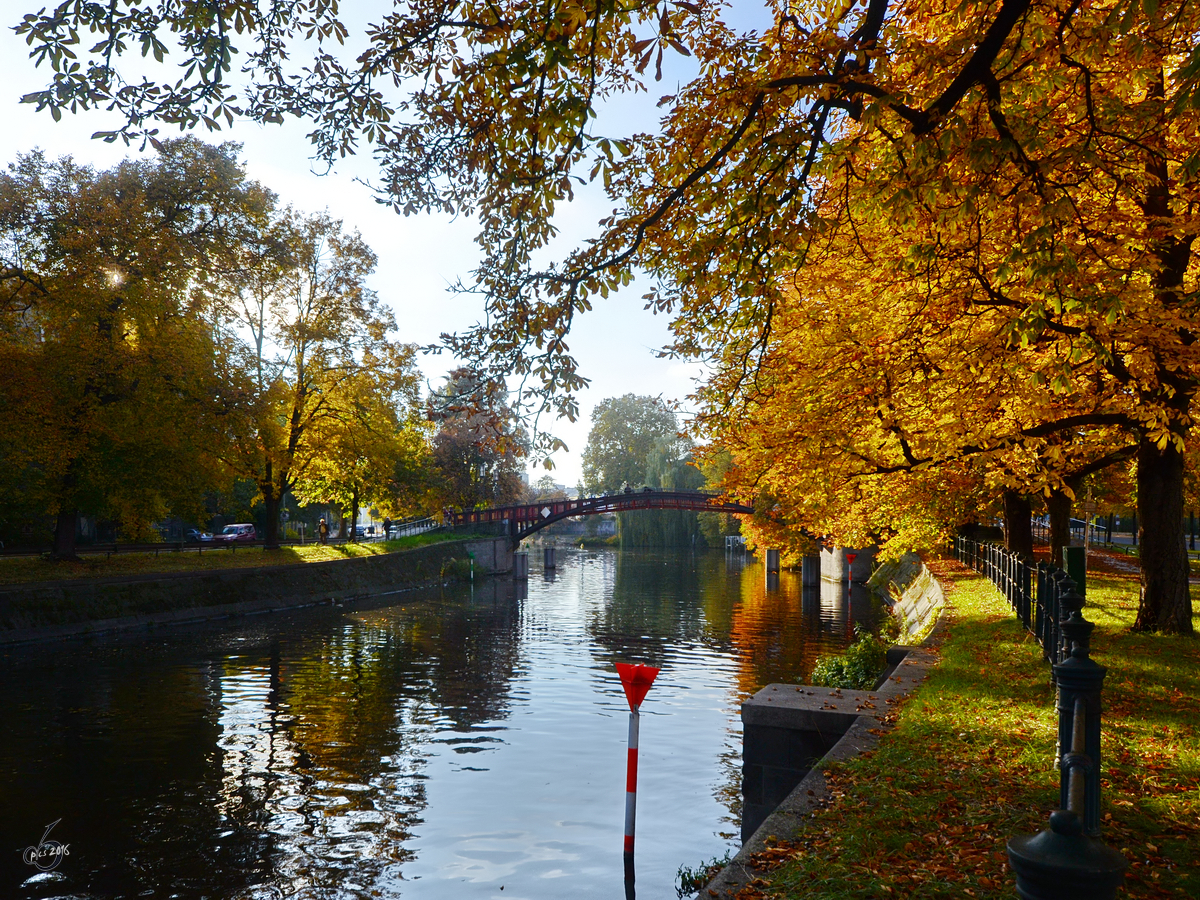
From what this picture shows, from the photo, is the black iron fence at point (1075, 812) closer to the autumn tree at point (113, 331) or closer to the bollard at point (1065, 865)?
the bollard at point (1065, 865)

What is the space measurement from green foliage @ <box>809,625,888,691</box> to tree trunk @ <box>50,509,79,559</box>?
913 inches

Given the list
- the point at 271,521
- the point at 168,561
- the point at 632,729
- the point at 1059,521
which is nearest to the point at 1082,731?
the point at 632,729

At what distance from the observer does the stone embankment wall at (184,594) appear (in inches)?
865

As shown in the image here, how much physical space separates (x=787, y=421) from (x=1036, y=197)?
8.23m

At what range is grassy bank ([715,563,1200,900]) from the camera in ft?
16.1

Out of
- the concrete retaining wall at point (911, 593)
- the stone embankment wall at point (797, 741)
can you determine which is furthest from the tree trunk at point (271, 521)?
the stone embankment wall at point (797, 741)

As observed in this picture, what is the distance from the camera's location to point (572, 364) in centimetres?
675

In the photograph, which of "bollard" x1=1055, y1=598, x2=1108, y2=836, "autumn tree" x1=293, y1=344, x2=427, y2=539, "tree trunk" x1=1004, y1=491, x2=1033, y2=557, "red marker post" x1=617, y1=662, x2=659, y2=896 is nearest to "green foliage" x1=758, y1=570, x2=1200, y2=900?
"bollard" x1=1055, y1=598, x2=1108, y2=836

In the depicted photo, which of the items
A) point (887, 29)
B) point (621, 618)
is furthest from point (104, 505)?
point (887, 29)

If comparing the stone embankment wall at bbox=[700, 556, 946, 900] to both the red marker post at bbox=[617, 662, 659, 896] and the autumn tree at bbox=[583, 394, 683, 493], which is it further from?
the autumn tree at bbox=[583, 394, 683, 493]

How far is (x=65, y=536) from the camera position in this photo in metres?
26.1

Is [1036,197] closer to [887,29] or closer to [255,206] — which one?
[887,29]

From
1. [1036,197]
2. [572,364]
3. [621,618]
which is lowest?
[621,618]
